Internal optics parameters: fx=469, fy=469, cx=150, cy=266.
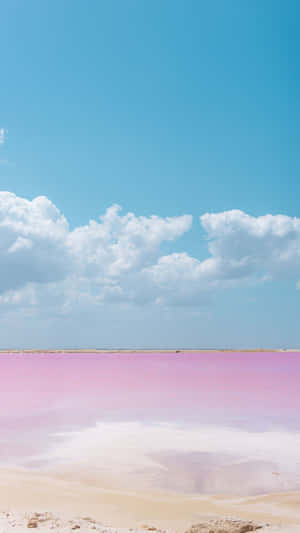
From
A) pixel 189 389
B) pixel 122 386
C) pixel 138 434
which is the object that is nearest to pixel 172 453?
pixel 138 434

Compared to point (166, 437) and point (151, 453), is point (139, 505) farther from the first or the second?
point (166, 437)

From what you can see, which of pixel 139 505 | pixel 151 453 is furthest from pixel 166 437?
pixel 139 505

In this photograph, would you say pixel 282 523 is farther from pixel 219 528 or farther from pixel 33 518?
pixel 33 518

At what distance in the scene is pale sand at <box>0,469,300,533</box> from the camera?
255 inches

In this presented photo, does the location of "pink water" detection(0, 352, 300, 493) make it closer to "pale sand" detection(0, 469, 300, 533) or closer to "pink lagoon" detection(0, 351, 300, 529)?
"pink lagoon" detection(0, 351, 300, 529)

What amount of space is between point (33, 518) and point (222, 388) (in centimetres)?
2043

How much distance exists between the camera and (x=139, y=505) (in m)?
7.18

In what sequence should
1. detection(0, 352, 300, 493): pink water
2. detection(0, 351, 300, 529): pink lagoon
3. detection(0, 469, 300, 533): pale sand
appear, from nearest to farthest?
detection(0, 469, 300, 533): pale sand → detection(0, 351, 300, 529): pink lagoon → detection(0, 352, 300, 493): pink water

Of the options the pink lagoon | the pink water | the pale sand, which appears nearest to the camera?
the pale sand

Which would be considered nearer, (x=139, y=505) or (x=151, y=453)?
(x=139, y=505)

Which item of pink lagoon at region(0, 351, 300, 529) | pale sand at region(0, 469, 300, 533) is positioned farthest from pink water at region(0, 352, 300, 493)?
pale sand at region(0, 469, 300, 533)

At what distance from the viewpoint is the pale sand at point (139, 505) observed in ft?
21.3

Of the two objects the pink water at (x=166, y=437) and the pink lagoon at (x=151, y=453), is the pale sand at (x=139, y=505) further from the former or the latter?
the pink water at (x=166, y=437)

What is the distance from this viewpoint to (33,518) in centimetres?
605
